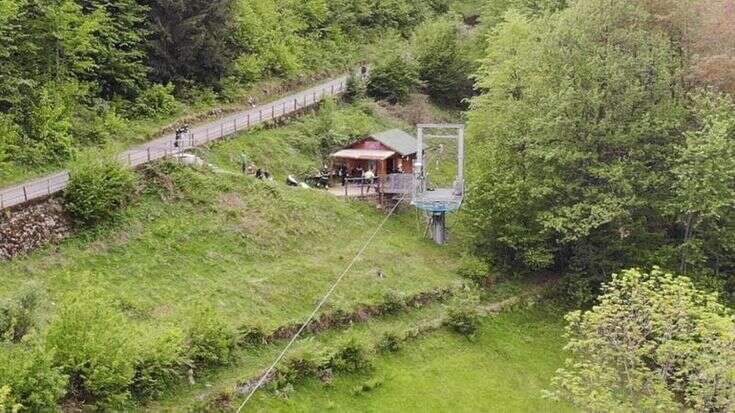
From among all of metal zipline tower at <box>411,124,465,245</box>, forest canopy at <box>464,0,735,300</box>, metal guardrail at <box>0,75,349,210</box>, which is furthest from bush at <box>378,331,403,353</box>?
metal guardrail at <box>0,75,349,210</box>

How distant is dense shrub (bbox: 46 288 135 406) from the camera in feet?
56.1

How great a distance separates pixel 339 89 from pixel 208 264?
2368 cm

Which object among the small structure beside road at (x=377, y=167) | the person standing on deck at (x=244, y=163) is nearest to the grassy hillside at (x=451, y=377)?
the small structure beside road at (x=377, y=167)

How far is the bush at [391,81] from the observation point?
159 feet

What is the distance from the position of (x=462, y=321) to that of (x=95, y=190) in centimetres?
1379

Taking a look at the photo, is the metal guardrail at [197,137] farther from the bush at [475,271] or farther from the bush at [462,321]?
the bush at [462,321]

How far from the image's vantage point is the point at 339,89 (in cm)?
4762

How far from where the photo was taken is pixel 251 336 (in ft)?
73.9

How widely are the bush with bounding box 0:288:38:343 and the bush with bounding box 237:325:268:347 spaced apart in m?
5.82

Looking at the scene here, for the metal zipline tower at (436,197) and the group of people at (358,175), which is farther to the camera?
the group of people at (358,175)

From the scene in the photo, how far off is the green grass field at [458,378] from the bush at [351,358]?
1.00ft

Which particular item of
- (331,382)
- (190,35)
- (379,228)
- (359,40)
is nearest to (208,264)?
(331,382)

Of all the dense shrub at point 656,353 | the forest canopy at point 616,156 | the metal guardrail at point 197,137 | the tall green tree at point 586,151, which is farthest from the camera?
the tall green tree at point 586,151

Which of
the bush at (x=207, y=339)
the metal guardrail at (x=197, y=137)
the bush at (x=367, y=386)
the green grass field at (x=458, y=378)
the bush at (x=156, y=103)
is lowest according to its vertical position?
the green grass field at (x=458, y=378)
